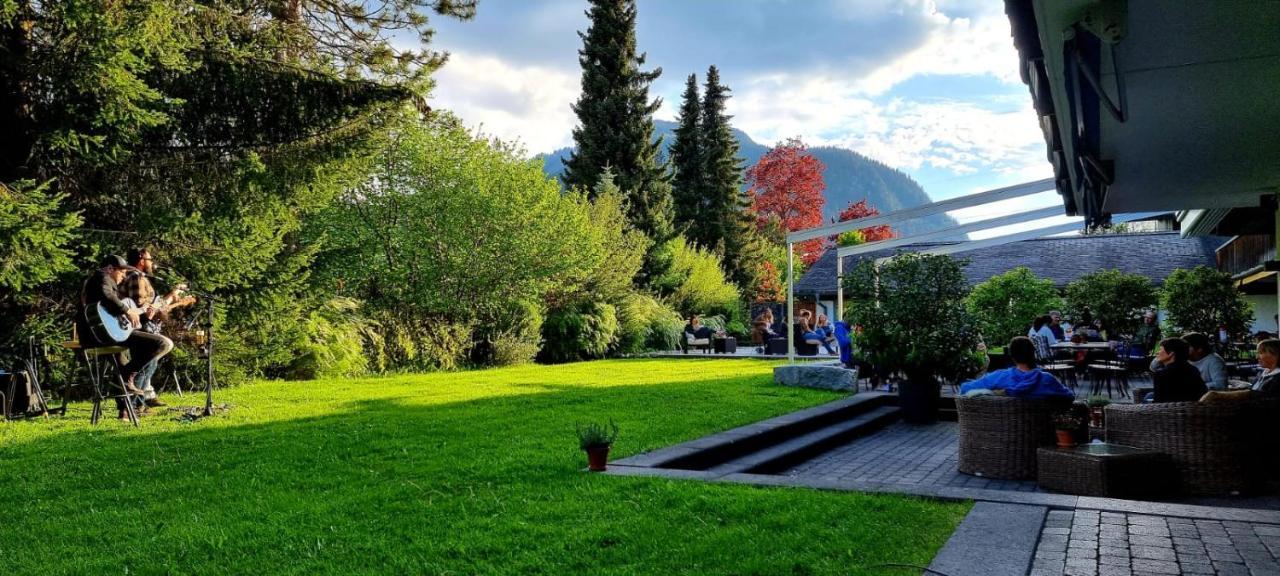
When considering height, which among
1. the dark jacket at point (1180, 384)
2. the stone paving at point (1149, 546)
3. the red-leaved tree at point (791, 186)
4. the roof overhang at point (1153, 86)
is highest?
the red-leaved tree at point (791, 186)

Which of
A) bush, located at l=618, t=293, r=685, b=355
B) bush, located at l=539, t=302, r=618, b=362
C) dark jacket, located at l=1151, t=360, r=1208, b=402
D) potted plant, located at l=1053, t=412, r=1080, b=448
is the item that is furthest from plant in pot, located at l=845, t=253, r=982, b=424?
bush, located at l=618, t=293, r=685, b=355

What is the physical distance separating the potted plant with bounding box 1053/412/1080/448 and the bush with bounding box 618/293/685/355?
1610 centimetres

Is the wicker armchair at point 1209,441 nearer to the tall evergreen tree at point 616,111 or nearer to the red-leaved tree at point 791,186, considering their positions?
the tall evergreen tree at point 616,111

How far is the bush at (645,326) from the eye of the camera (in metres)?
22.0

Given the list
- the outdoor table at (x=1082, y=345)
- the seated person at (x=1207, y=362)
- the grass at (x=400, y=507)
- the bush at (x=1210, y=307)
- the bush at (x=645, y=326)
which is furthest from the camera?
the bush at (x=645, y=326)

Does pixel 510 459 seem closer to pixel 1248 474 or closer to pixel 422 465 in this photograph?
pixel 422 465

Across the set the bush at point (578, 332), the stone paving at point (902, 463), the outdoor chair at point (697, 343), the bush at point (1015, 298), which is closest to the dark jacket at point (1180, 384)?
the stone paving at point (902, 463)

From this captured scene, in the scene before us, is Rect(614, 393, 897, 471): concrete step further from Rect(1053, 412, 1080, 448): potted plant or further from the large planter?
Rect(1053, 412, 1080, 448): potted plant

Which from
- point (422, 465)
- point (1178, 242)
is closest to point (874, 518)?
point (422, 465)

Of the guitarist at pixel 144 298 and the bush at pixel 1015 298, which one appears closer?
the guitarist at pixel 144 298

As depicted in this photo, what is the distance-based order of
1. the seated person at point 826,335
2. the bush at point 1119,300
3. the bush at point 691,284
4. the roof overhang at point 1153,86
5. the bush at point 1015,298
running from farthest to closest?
the bush at point 691,284 → the seated person at point 826,335 → the bush at point 1015,298 → the bush at point 1119,300 → the roof overhang at point 1153,86

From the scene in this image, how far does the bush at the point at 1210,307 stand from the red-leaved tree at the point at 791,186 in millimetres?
35019

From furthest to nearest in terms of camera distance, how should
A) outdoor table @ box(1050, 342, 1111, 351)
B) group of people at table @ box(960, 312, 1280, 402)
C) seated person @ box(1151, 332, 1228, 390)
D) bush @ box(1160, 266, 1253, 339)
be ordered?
bush @ box(1160, 266, 1253, 339)
outdoor table @ box(1050, 342, 1111, 351)
seated person @ box(1151, 332, 1228, 390)
group of people at table @ box(960, 312, 1280, 402)

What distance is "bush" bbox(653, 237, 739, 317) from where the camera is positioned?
29.6 m
